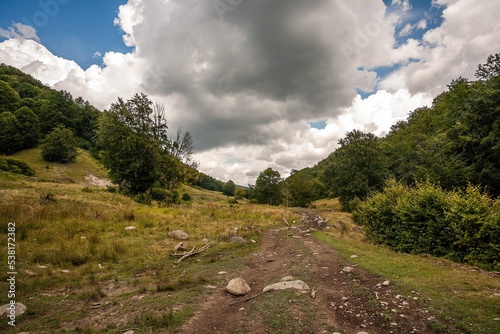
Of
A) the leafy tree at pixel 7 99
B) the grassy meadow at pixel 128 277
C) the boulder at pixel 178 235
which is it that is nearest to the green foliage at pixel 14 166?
the grassy meadow at pixel 128 277

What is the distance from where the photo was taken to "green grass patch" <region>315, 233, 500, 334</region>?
4.59 metres

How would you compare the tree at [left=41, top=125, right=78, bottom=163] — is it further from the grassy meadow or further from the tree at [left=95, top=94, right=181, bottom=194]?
the grassy meadow

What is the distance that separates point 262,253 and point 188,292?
588 cm

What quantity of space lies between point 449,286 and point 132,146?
31.4 meters

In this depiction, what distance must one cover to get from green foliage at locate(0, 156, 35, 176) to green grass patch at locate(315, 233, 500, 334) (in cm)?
5231

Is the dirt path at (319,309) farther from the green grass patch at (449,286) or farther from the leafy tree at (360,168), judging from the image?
the leafy tree at (360,168)

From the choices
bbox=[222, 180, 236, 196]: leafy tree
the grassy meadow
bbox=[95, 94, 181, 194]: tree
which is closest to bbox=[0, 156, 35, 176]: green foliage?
bbox=[95, 94, 181, 194]: tree

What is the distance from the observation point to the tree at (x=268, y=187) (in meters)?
70.7

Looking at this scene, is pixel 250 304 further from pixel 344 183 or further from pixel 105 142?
pixel 344 183

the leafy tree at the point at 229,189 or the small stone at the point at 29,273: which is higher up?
the leafy tree at the point at 229,189

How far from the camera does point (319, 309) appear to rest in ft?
17.5

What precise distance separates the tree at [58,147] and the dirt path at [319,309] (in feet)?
217

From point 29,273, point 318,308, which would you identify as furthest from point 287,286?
point 29,273

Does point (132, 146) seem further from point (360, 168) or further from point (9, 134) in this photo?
point (9, 134)
